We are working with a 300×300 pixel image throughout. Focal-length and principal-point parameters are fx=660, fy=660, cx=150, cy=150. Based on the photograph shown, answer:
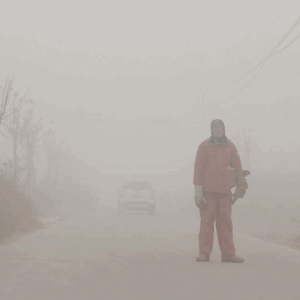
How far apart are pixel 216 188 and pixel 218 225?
52cm

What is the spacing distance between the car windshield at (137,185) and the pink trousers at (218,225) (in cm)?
2031

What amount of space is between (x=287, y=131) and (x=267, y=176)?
79.1m

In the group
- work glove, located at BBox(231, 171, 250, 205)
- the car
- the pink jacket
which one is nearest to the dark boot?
work glove, located at BBox(231, 171, 250, 205)

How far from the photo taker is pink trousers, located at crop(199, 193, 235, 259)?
908 centimetres

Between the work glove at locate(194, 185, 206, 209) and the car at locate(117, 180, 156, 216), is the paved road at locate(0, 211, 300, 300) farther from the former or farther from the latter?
the car at locate(117, 180, 156, 216)

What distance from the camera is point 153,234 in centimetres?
1462

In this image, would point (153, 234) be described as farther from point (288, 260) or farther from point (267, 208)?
point (267, 208)

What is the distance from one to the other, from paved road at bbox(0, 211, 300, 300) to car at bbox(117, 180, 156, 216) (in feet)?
54.6

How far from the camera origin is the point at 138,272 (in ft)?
25.8

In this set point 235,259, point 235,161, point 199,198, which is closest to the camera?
point 235,259

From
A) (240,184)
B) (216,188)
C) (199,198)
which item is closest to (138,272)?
(199,198)

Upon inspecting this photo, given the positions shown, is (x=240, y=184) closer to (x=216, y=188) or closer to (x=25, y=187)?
(x=216, y=188)

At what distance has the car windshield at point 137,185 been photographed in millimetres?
29641

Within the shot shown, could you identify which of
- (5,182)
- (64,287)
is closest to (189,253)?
(64,287)
